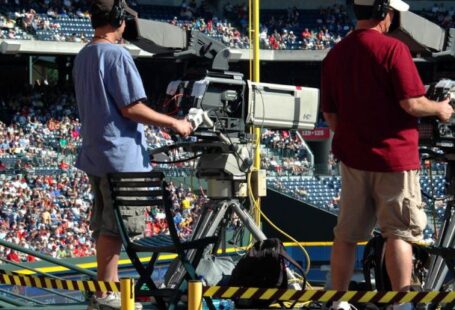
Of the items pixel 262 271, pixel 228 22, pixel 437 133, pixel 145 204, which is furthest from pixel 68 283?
pixel 228 22

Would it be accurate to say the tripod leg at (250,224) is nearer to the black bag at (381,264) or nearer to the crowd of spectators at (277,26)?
the black bag at (381,264)

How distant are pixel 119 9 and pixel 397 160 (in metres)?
1.62

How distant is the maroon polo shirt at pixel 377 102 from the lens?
4840 millimetres

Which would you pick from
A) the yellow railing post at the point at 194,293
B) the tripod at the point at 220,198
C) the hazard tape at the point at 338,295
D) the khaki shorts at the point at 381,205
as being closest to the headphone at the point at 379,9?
the khaki shorts at the point at 381,205

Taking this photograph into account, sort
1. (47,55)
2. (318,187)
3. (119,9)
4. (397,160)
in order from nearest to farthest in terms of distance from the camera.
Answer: (397,160) → (119,9) → (318,187) → (47,55)

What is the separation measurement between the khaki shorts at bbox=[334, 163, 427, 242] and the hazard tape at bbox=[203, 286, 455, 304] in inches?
17.1

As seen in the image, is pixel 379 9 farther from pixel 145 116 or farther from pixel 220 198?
pixel 220 198

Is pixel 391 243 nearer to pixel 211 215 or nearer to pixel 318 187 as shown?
pixel 211 215

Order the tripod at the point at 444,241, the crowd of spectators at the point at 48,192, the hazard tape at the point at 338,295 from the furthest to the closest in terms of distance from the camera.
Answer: the crowd of spectators at the point at 48,192 → the tripod at the point at 444,241 → the hazard tape at the point at 338,295

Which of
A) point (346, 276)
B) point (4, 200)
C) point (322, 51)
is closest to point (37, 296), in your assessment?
point (346, 276)

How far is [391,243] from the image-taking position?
16.1 feet

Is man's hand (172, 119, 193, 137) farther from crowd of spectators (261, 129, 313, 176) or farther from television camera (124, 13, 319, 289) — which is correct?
crowd of spectators (261, 129, 313, 176)

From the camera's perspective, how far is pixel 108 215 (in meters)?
5.34

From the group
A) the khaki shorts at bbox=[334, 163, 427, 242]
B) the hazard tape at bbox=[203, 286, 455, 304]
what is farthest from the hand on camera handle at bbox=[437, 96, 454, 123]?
the hazard tape at bbox=[203, 286, 455, 304]
